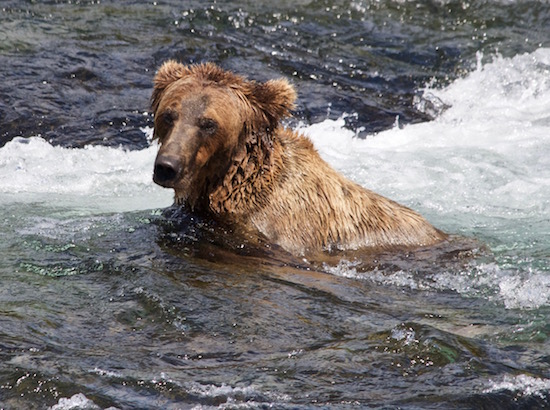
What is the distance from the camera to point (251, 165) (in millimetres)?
6055

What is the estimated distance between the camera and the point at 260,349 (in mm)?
4344

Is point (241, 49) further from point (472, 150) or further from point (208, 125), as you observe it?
point (208, 125)

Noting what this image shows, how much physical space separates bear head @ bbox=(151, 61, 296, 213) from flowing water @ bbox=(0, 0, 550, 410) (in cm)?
43

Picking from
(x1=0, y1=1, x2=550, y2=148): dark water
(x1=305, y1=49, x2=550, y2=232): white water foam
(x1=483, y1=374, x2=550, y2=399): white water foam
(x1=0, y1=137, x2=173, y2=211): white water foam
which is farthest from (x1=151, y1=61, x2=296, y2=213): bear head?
(x1=0, y1=1, x2=550, y2=148): dark water

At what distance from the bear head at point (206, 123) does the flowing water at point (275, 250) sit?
1.41 feet

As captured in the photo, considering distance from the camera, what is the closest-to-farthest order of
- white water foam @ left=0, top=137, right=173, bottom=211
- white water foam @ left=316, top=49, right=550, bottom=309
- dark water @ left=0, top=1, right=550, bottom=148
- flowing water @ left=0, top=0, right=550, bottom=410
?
flowing water @ left=0, top=0, right=550, bottom=410 → white water foam @ left=316, top=49, right=550, bottom=309 → white water foam @ left=0, top=137, right=173, bottom=211 → dark water @ left=0, top=1, right=550, bottom=148

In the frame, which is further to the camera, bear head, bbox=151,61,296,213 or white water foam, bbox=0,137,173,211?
white water foam, bbox=0,137,173,211

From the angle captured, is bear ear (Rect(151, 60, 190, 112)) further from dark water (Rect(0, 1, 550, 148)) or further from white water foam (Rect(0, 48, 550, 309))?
dark water (Rect(0, 1, 550, 148))

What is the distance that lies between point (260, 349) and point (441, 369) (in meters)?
0.87

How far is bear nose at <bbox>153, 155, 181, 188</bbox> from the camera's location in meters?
5.38

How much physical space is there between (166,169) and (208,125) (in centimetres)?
47

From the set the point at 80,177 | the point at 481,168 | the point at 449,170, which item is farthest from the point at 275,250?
the point at 481,168

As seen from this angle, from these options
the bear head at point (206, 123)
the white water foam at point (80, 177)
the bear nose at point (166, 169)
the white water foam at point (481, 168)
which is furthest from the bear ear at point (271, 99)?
the white water foam at point (80, 177)

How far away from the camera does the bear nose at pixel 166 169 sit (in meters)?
5.38
